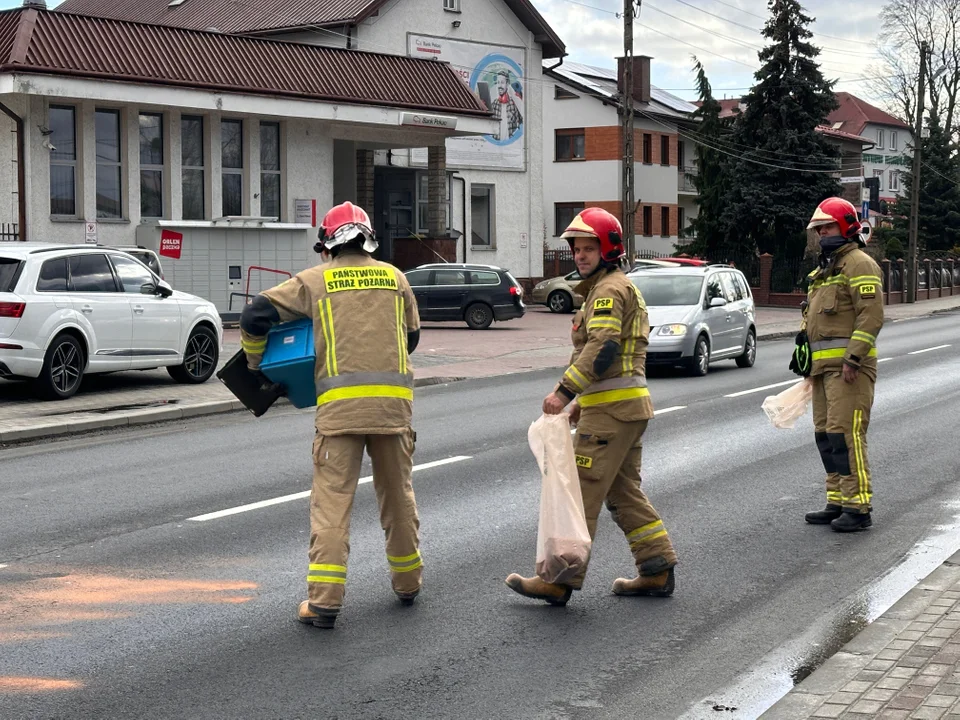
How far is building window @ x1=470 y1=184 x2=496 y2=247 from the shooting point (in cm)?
4181

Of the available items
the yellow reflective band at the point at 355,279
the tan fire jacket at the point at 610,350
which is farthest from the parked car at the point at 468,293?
the yellow reflective band at the point at 355,279

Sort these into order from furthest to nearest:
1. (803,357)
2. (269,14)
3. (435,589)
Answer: (269,14), (803,357), (435,589)

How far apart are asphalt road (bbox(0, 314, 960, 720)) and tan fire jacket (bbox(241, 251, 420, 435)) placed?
3.15ft

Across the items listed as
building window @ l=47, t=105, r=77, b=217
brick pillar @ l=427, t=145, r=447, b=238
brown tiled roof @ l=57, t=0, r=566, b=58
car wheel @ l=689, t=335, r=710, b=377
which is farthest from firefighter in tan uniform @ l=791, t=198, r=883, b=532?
brown tiled roof @ l=57, t=0, r=566, b=58

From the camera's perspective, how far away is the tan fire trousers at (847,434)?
27.1 feet

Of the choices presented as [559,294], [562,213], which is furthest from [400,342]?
[562,213]

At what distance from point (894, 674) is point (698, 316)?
1492cm

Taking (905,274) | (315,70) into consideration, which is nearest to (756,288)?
(905,274)

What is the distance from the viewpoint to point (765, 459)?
1152 cm

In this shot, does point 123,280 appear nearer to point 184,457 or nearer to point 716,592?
point 184,457

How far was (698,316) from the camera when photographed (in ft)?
65.1

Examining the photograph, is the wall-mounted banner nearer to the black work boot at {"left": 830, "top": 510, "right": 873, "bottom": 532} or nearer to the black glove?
the black glove

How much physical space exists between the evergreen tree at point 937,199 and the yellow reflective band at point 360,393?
2358 inches

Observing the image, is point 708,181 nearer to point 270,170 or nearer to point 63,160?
point 270,170
